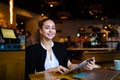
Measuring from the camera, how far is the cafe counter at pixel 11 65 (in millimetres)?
3061

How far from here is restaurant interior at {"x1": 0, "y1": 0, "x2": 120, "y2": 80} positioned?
3.26m

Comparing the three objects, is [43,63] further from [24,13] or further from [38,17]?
[38,17]

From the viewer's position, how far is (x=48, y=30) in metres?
2.05

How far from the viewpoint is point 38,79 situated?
132 centimetres

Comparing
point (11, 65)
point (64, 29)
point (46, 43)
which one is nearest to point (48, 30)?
point (46, 43)

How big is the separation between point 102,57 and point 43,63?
1.83m

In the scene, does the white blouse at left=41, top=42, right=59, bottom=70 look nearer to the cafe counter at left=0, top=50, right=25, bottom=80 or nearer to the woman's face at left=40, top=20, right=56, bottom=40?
the woman's face at left=40, top=20, right=56, bottom=40

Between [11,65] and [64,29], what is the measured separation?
60.4 feet

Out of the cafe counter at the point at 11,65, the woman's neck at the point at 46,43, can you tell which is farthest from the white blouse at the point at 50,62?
the cafe counter at the point at 11,65

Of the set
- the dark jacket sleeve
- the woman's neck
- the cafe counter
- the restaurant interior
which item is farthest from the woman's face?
the cafe counter

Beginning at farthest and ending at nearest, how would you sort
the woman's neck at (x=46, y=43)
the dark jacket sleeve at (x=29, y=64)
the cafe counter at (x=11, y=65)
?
the cafe counter at (x=11, y=65)
the woman's neck at (x=46, y=43)
the dark jacket sleeve at (x=29, y=64)

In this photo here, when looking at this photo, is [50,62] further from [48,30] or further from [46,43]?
[48,30]

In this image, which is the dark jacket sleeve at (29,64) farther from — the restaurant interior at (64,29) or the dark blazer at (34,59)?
the restaurant interior at (64,29)

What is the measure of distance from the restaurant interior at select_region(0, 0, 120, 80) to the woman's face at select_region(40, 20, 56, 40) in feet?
1.72
